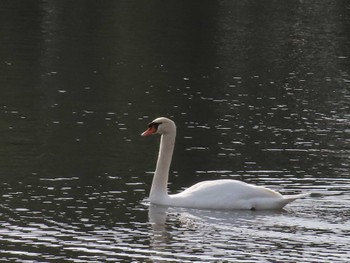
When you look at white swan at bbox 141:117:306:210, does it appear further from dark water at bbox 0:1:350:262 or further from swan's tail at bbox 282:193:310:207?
dark water at bbox 0:1:350:262

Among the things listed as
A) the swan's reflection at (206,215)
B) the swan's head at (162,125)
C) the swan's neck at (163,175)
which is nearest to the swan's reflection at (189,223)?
the swan's reflection at (206,215)

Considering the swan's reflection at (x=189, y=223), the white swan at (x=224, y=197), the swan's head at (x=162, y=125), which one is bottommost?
the swan's reflection at (x=189, y=223)

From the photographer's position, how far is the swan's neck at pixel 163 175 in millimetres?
17314

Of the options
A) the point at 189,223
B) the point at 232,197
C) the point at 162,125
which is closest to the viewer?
the point at 189,223

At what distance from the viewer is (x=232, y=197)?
1716 cm

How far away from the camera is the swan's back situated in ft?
56.2

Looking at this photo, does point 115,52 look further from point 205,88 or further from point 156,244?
point 156,244

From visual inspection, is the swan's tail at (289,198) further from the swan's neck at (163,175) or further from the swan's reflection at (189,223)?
the swan's neck at (163,175)

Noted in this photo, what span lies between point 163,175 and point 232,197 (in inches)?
40.3

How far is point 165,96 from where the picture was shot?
27688mm

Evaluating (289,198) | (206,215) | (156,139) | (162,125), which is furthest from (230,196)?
(156,139)

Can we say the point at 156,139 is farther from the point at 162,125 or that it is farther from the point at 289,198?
the point at 289,198

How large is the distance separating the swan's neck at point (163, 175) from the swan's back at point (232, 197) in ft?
0.87

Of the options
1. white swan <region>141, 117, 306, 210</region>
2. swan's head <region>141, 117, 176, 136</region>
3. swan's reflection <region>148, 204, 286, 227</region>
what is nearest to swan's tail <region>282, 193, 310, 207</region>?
white swan <region>141, 117, 306, 210</region>
